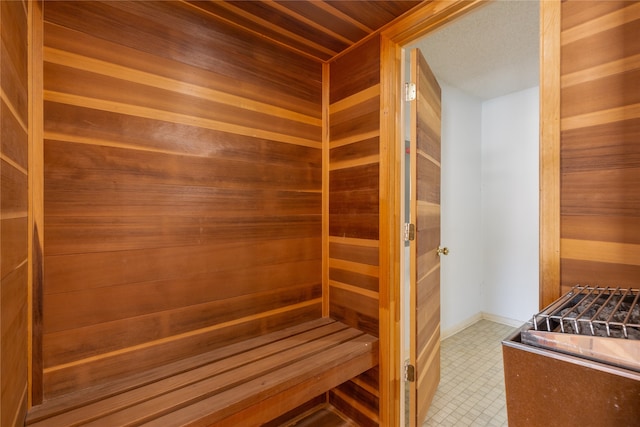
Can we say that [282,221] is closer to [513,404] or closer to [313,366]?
[313,366]

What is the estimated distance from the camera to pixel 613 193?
86 centimetres

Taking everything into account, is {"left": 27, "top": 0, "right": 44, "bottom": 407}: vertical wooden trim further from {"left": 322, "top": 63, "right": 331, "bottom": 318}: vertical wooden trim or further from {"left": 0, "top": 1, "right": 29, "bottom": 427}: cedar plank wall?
{"left": 322, "top": 63, "right": 331, "bottom": 318}: vertical wooden trim

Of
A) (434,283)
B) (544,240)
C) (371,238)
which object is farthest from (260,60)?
(434,283)

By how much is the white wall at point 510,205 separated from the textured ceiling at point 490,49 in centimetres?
29

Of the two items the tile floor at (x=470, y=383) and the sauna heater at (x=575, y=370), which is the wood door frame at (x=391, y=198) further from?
the sauna heater at (x=575, y=370)

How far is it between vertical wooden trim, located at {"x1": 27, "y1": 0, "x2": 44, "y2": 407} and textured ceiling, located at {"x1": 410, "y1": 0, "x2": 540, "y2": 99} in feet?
5.30

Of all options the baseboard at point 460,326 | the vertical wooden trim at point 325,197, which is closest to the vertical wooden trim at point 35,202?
the vertical wooden trim at point 325,197

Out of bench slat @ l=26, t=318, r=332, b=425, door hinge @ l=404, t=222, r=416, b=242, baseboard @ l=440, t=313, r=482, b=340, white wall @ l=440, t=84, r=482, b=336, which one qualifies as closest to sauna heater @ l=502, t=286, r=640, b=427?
door hinge @ l=404, t=222, r=416, b=242

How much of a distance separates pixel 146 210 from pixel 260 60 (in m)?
0.95

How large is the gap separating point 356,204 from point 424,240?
18.3 inches

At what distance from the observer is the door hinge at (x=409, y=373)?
153cm

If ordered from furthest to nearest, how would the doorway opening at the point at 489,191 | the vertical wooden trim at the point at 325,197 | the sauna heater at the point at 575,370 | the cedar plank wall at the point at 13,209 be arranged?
1. the doorway opening at the point at 489,191
2. the vertical wooden trim at the point at 325,197
3. the cedar plank wall at the point at 13,209
4. the sauna heater at the point at 575,370

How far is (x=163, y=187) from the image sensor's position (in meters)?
1.24

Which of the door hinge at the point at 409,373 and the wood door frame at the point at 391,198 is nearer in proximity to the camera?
the wood door frame at the point at 391,198
